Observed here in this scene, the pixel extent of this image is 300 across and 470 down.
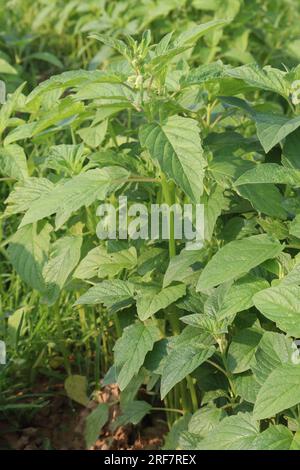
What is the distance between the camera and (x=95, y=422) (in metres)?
2.38

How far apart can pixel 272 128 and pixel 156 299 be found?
481 mm

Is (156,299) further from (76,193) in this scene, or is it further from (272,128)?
(272,128)

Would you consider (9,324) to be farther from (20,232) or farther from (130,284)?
(130,284)

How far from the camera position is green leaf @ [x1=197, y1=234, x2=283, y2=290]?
1.87 metres

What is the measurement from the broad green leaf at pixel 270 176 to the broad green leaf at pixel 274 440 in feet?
1.72

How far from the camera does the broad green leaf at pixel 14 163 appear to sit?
2.37 m

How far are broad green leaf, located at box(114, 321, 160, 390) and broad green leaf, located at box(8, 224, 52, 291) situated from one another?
34 centimetres

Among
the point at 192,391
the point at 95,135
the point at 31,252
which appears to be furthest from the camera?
the point at 95,135

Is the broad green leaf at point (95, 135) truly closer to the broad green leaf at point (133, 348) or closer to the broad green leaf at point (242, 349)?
the broad green leaf at point (133, 348)

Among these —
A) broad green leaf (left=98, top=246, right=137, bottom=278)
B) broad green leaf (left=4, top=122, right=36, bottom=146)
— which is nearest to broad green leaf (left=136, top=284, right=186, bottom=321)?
Answer: broad green leaf (left=98, top=246, right=137, bottom=278)

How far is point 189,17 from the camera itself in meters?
4.12

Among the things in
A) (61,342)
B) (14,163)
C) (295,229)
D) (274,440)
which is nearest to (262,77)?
(295,229)

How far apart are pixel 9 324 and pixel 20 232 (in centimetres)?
33

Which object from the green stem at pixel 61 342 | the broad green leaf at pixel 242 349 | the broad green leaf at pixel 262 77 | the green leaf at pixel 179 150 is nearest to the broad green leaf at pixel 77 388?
the green stem at pixel 61 342
